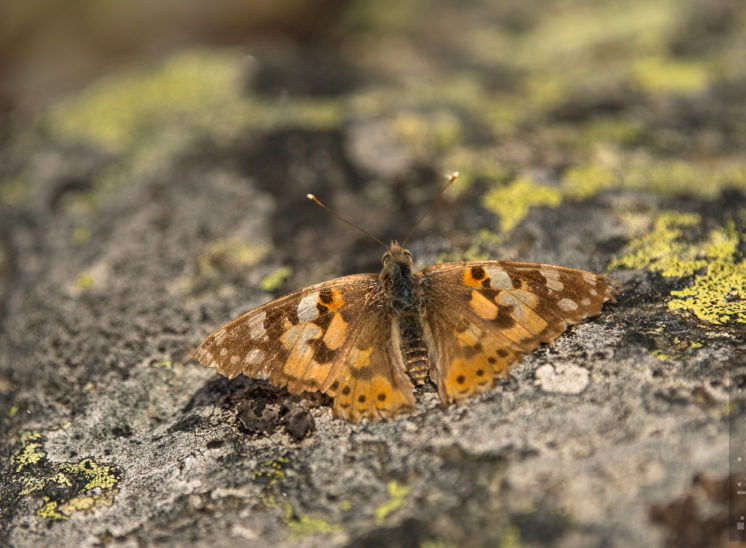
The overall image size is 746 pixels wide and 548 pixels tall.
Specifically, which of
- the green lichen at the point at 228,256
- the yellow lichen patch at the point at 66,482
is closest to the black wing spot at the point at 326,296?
the green lichen at the point at 228,256

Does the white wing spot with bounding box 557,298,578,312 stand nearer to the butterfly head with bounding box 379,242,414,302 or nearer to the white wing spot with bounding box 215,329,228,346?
the butterfly head with bounding box 379,242,414,302

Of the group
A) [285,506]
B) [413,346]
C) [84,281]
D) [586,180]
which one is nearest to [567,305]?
[413,346]

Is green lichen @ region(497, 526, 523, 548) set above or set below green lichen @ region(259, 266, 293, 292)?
below

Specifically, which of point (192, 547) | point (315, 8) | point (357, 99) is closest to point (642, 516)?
point (192, 547)

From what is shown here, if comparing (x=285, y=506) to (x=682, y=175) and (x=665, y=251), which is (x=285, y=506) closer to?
(x=665, y=251)

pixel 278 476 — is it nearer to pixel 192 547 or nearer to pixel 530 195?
pixel 192 547

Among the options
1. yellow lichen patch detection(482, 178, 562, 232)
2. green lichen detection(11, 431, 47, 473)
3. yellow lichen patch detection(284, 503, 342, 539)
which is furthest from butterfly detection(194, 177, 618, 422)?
green lichen detection(11, 431, 47, 473)

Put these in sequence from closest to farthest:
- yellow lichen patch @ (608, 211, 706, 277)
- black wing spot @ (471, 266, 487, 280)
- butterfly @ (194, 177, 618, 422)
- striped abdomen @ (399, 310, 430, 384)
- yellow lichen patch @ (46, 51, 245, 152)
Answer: butterfly @ (194, 177, 618, 422)
striped abdomen @ (399, 310, 430, 384)
black wing spot @ (471, 266, 487, 280)
yellow lichen patch @ (608, 211, 706, 277)
yellow lichen patch @ (46, 51, 245, 152)
